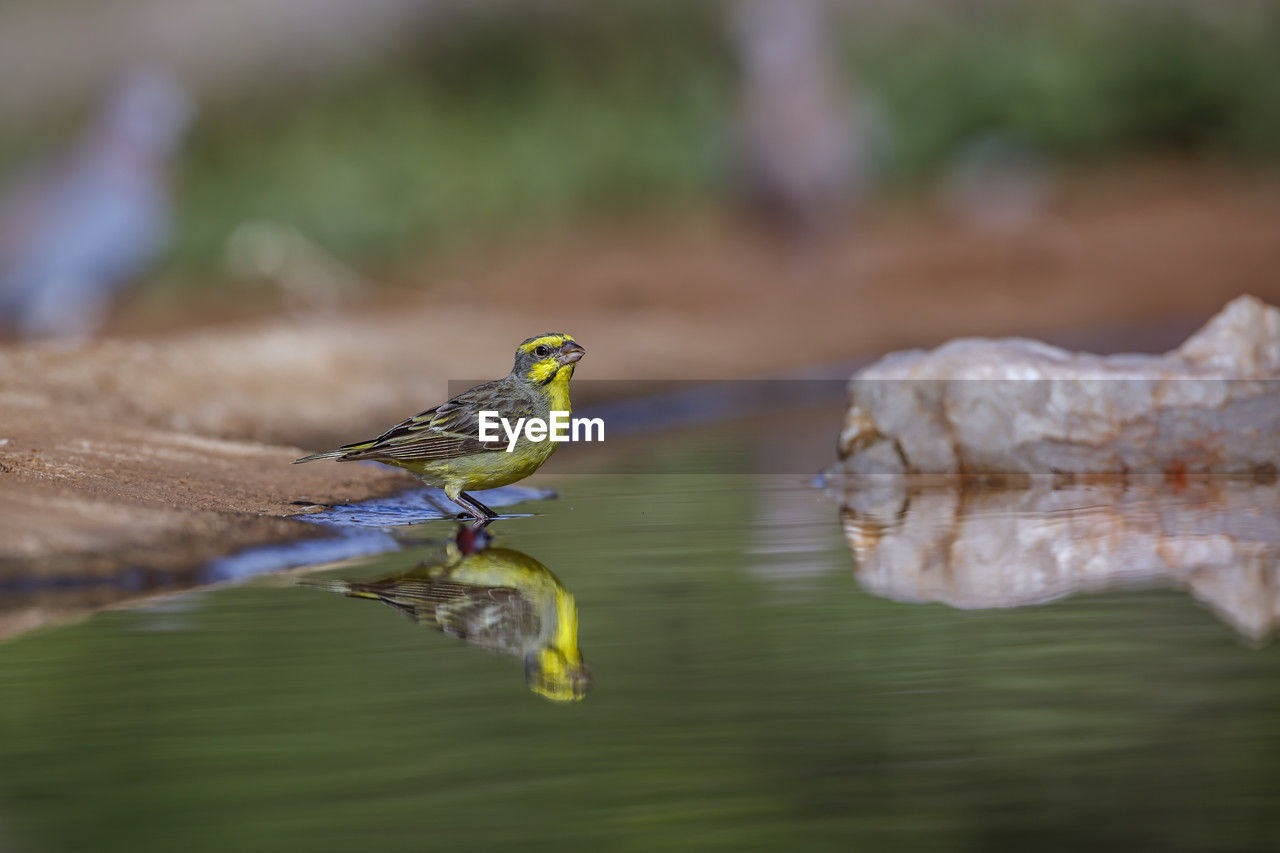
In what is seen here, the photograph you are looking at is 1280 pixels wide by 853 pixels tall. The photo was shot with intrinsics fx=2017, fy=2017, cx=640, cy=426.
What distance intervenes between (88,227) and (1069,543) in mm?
8662

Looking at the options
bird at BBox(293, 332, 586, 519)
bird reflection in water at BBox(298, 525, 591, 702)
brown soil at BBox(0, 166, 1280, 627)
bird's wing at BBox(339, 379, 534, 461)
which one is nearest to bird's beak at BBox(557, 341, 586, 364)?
bird at BBox(293, 332, 586, 519)

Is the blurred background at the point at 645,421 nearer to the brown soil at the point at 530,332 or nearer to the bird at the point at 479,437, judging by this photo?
the brown soil at the point at 530,332

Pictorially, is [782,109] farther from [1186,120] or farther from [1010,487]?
[1010,487]

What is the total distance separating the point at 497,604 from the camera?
4.42 metres

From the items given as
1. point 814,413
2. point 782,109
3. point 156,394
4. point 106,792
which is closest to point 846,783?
point 106,792

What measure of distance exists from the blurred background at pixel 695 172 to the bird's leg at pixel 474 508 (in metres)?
5.23

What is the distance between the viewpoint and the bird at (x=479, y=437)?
5574 mm

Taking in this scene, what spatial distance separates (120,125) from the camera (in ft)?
42.8

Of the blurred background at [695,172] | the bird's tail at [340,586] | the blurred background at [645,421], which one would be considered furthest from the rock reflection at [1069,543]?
the blurred background at [695,172]

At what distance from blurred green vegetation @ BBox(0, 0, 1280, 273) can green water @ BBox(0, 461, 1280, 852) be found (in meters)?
11.6

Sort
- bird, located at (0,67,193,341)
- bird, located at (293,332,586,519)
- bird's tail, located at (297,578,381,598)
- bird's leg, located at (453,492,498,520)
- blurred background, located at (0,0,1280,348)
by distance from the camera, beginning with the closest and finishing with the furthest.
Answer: bird's tail, located at (297,578,381,598), bird, located at (293,332,586,519), bird's leg, located at (453,492,498,520), bird, located at (0,67,193,341), blurred background, located at (0,0,1280,348)

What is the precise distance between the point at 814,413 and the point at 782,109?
6.62 metres

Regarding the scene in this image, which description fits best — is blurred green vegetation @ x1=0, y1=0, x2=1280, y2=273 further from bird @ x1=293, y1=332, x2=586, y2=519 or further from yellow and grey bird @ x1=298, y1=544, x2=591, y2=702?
yellow and grey bird @ x1=298, y1=544, x2=591, y2=702

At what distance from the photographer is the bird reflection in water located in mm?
3801
